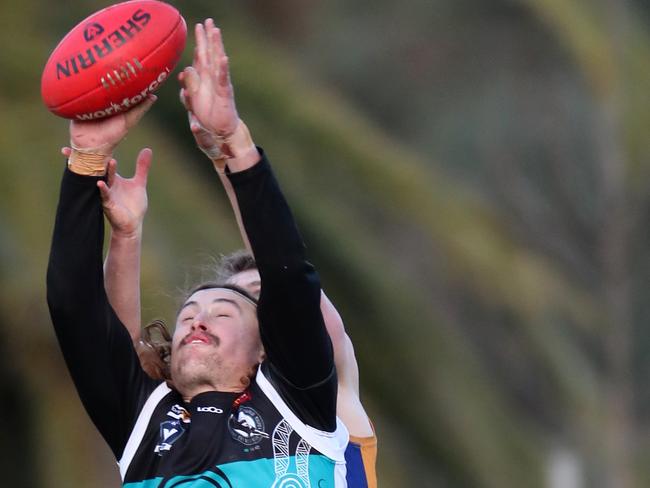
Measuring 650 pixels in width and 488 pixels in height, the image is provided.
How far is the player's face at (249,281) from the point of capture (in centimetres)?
548

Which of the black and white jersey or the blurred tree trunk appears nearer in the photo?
the black and white jersey

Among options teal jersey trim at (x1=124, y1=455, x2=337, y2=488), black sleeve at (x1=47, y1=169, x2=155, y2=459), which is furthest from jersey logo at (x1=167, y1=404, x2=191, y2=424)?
teal jersey trim at (x1=124, y1=455, x2=337, y2=488)

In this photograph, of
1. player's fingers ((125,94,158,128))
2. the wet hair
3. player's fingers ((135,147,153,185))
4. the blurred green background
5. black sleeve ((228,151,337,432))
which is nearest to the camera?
black sleeve ((228,151,337,432))

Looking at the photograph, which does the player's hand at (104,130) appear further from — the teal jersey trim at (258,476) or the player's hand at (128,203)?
the teal jersey trim at (258,476)

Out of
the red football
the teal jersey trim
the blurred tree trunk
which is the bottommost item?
the blurred tree trunk

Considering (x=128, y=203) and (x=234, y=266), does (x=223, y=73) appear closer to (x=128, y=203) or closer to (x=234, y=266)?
(x=128, y=203)

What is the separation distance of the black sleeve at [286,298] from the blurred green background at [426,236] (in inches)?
103

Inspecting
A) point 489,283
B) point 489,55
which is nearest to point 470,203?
point 489,283

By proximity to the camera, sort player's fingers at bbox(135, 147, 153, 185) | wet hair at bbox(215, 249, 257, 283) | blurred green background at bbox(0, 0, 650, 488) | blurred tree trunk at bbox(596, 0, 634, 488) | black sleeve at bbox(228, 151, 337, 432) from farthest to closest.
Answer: blurred tree trunk at bbox(596, 0, 634, 488)
blurred green background at bbox(0, 0, 650, 488)
wet hair at bbox(215, 249, 257, 283)
player's fingers at bbox(135, 147, 153, 185)
black sleeve at bbox(228, 151, 337, 432)

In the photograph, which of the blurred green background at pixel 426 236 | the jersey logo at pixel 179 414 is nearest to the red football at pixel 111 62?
the jersey logo at pixel 179 414

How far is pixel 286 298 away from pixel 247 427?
481mm

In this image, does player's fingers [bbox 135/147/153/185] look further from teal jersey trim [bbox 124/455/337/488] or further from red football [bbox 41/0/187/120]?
teal jersey trim [bbox 124/455/337/488]

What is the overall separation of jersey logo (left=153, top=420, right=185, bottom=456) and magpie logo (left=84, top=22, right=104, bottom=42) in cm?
133

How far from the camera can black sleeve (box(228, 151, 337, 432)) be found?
15.2 ft
